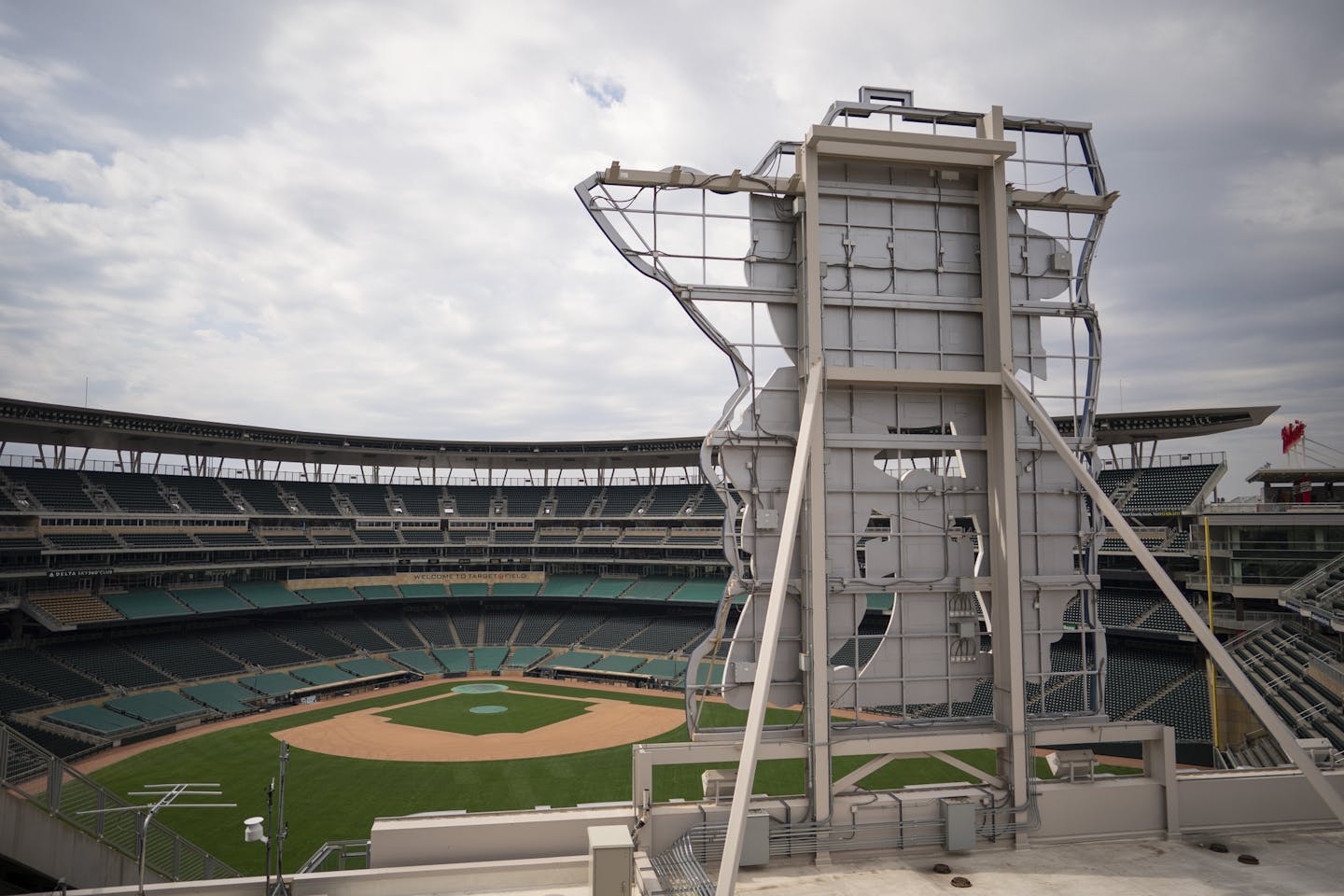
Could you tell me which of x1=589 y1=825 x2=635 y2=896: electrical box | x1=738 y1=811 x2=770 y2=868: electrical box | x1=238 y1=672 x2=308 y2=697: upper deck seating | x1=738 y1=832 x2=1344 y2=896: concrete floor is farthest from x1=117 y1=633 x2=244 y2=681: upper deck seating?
x1=738 y1=832 x2=1344 y2=896: concrete floor

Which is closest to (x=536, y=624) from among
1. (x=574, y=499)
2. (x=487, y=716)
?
(x=574, y=499)

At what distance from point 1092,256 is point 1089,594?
5055mm

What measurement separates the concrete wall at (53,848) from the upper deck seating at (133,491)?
134 feet

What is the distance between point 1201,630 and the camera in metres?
9.20

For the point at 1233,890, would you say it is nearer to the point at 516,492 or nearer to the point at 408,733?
the point at 408,733

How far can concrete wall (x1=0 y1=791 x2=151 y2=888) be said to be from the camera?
444 inches

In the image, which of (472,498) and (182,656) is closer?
(182,656)

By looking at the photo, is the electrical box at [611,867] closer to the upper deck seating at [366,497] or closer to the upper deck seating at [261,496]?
the upper deck seating at [261,496]

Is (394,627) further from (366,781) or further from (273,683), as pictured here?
(366,781)

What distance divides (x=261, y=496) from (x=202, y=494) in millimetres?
3997

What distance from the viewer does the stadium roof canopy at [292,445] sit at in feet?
146

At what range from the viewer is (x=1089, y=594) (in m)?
11.6

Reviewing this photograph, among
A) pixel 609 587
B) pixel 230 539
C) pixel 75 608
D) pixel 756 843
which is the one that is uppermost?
pixel 230 539

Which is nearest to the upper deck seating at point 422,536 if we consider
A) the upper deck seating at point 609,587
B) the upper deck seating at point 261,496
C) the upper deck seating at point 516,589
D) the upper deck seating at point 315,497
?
the upper deck seating at point 315,497
